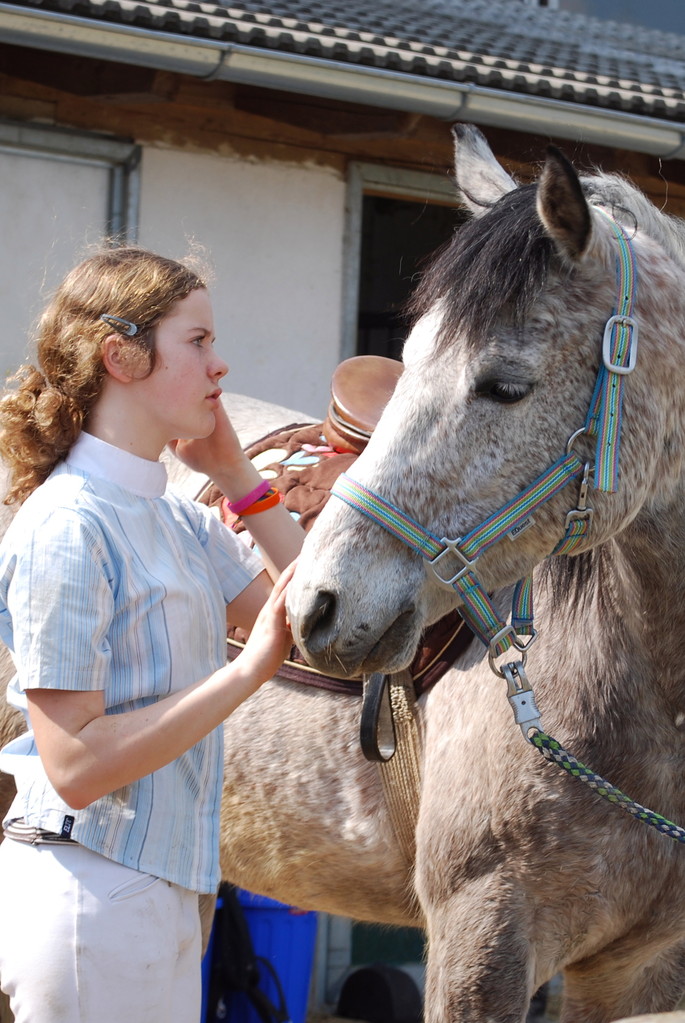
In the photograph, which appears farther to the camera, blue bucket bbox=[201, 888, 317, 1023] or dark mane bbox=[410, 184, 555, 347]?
blue bucket bbox=[201, 888, 317, 1023]

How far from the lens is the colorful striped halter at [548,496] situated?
1.74 meters

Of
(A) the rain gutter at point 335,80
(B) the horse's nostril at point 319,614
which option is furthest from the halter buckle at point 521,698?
(A) the rain gutter at point 335,80

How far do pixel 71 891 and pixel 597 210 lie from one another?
4.37ft

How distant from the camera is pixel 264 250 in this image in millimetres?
4777

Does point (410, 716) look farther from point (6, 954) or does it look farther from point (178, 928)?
point (6, 954)

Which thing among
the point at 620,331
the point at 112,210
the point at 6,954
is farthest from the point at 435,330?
the point at 112,210

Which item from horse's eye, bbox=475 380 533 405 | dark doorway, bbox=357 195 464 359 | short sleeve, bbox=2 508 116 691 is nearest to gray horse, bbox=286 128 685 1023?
horse's eye, bbox=475 380 533 405

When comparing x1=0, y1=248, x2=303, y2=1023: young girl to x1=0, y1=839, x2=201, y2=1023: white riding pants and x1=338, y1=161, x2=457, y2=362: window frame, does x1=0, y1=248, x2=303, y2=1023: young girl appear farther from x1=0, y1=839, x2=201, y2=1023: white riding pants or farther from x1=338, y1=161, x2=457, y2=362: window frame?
x1=338, y1=161, x2=457, y2=362: window frame

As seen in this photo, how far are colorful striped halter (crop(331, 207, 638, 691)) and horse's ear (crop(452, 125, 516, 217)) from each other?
0.52 meters

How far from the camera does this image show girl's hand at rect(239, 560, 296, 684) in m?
1.59

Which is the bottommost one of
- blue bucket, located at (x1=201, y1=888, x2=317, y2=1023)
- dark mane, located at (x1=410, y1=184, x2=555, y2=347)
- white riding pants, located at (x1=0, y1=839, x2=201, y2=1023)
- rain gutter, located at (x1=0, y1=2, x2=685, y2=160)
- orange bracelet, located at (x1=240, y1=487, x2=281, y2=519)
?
blue bucket, located at (x1=201, y1=888, x2=317, y2=1023)

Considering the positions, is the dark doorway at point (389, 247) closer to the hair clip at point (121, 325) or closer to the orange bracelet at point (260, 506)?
the orange bracelet at point (260, 506)

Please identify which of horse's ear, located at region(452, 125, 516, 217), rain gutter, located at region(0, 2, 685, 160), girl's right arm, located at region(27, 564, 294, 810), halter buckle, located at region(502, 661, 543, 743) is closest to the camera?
girl's right arm, located at region(27, 564, 294, 810)

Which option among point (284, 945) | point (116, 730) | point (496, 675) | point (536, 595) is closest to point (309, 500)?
point (536, 595)
